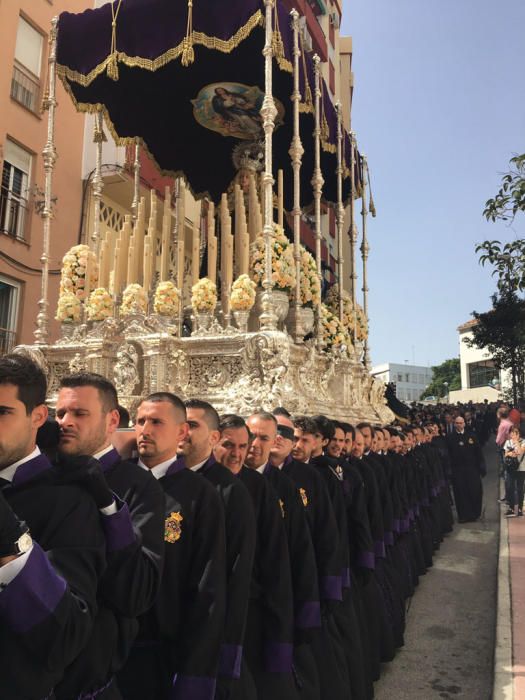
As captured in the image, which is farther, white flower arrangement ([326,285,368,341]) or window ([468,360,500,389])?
window ([468,360,500,389])

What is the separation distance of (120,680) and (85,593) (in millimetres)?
1009

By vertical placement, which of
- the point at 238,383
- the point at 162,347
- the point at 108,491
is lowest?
the point at 108,491

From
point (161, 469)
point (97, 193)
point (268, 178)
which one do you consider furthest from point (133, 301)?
point (161, 469)

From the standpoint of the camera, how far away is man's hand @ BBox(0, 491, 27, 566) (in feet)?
4.36

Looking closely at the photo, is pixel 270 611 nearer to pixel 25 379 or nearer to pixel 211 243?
pixel 25 379

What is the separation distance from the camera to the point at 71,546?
1.68m

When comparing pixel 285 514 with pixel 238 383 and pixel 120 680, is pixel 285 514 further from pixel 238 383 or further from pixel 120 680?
pixel 238 383

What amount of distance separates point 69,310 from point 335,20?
2015 cm

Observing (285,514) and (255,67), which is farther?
(255,67)

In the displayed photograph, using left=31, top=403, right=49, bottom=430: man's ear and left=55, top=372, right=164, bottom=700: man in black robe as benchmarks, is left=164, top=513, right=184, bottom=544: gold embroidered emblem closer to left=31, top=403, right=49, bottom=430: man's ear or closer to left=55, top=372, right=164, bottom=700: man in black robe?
left=55, top=372, right=164, bottom=700: man in black robe

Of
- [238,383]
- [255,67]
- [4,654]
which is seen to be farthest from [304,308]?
[4,654]

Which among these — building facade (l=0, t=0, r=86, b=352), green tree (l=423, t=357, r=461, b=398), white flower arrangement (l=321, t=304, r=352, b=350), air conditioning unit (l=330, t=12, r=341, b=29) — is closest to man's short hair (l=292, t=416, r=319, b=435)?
white flower arrangement (l=321, t=304, r=352, b=350)

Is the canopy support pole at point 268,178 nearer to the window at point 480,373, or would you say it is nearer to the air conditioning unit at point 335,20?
the air conditioning unit at point 335,20

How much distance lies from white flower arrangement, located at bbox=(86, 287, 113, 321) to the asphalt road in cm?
605
